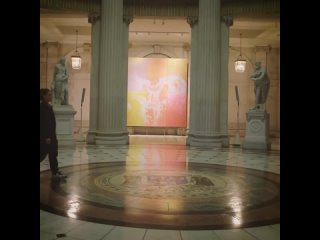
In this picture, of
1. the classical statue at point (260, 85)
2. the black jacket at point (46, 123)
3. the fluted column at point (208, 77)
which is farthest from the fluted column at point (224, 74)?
the black jacket at point (46, 123)

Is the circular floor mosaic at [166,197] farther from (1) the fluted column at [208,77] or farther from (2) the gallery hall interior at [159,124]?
(1) the fluted column at [208,77]

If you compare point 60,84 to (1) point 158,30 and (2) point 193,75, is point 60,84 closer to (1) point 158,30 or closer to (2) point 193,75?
(2) point 193,75

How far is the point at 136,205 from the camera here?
4.91 m

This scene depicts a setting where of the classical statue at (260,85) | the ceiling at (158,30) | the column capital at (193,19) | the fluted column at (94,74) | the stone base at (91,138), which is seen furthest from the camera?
the ceiling at (158,30)

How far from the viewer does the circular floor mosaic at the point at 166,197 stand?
431 centimetres

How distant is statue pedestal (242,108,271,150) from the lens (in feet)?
42.0

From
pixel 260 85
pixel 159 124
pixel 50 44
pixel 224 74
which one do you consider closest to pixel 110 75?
pixel 224 74

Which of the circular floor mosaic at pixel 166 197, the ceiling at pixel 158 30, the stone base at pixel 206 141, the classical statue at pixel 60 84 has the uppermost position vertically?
the ceiling at pixel 158 30

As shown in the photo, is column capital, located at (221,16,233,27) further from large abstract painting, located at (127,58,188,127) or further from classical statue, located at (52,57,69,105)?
classical statue, located at (52,57,69,105)

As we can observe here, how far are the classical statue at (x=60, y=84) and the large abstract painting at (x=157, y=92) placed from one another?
291 inches

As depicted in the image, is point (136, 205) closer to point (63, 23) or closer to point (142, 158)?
point (142, 158)
